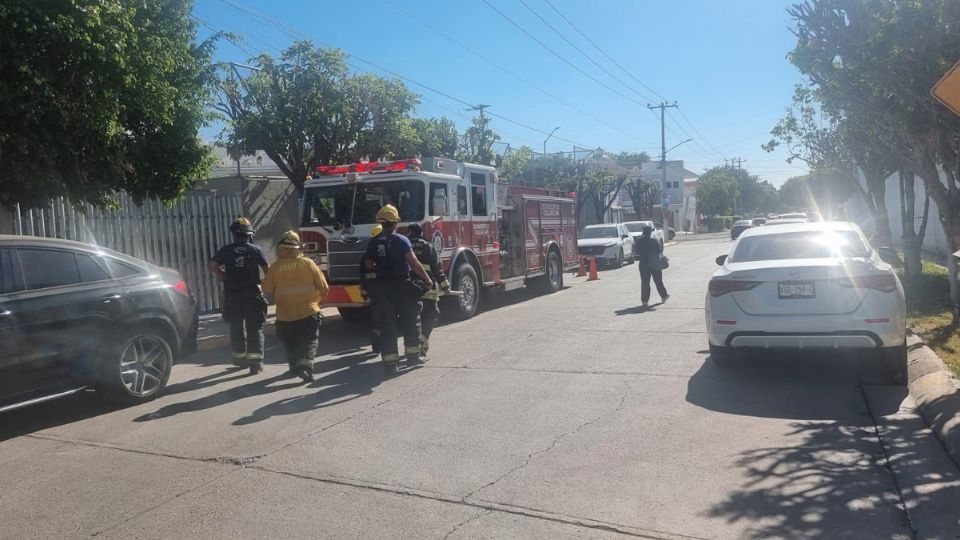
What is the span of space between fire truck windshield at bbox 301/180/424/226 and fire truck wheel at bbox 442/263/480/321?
4.77 feet

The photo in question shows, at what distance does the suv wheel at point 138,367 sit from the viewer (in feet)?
22.8

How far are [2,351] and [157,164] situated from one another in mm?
4843

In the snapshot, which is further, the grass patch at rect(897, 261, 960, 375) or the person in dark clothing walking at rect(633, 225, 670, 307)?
the person in dark clothing walking at rect(633, 225, 670, 307)

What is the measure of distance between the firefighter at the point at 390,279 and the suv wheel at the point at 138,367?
2.16 meters

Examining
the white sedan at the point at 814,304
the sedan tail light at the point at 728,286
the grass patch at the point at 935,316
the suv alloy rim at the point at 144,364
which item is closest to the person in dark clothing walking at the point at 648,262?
the grass patch at the point at 935,316

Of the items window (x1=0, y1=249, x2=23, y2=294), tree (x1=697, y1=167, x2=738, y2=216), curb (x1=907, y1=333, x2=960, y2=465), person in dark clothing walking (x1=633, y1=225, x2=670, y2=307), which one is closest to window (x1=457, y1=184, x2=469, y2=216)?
person in dark clothing walking (x1=633, y1=225, x2=670, y2=307)

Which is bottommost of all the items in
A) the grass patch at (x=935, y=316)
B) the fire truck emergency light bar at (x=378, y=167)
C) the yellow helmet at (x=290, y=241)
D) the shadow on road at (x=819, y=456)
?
the shadow on road at (x=819, y=456)

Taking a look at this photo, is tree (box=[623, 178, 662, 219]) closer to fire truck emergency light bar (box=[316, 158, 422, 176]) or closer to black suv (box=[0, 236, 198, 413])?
fire truck emergency light bar (box=[316, 158, 422, 176])

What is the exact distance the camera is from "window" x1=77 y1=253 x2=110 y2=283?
6871 millimetres

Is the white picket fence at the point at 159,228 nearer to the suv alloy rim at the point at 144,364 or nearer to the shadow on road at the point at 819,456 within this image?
the suv alloy rim at the point at 144,364

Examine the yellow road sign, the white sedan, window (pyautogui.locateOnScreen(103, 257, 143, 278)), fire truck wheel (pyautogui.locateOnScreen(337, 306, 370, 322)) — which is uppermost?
the yellow road sign

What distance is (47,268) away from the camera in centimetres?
661

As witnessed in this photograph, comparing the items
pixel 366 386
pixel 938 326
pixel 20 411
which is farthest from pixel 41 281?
pixel 938 326

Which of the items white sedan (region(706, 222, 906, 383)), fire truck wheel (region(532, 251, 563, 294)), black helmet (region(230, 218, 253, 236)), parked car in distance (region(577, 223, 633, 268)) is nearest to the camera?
white sedan (region(706, 222, 906, 383))
